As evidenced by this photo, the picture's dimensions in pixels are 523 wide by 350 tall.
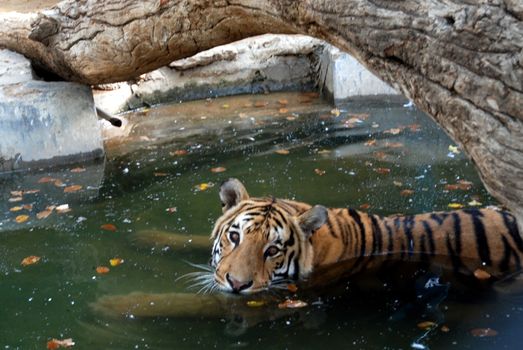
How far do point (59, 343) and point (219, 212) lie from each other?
214cm

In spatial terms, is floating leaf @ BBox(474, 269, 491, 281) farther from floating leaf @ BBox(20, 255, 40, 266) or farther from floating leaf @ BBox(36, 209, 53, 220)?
floating leaf @ BBox(36, 209, 53, 220)

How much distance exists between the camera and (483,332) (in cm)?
436

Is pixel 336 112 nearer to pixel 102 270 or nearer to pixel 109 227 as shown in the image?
pixel 109 227

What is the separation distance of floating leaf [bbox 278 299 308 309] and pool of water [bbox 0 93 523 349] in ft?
0.19

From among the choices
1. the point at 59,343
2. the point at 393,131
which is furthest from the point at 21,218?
the point at 393,131

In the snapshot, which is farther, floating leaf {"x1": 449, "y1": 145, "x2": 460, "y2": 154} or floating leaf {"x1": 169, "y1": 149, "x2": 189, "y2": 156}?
floating leaf {"x1": 169, "y1": 149, "x2": 189, "y2": 156}

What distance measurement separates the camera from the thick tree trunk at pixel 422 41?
11.0 ft

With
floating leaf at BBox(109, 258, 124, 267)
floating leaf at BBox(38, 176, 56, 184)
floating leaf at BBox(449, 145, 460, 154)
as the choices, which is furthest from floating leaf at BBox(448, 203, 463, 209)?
floating leaf at BBox(38, 176, 56, 184)

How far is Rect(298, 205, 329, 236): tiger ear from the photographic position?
4957mm

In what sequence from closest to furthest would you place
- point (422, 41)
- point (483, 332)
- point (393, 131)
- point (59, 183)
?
point (422, 41)
point (483, 332)
point (59, 183)
point (393, 131)

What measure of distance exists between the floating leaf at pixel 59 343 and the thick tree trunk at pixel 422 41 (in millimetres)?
2256

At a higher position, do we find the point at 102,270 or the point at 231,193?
the point at 231,193

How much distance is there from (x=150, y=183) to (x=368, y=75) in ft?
11.5

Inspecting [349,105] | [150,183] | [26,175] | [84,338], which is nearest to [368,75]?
[349,105]
